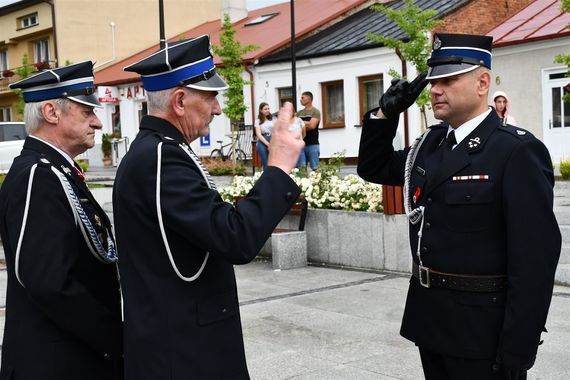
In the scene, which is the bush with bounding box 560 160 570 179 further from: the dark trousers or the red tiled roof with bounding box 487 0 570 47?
the dark trousers

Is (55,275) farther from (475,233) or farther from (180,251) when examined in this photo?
(475,233)

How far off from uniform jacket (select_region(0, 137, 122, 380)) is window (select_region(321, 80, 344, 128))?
74.1ft

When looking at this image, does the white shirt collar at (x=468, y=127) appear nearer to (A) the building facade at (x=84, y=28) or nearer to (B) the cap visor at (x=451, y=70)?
(B) the cap visor at (x=451, y=70)

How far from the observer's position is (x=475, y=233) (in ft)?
9.81

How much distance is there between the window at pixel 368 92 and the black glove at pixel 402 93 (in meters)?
21.1

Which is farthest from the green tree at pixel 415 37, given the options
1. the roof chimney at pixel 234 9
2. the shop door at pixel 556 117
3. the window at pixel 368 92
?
the roof chimney at pixel 234 9

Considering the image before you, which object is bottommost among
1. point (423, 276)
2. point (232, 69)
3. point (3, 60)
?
point (423, 276)

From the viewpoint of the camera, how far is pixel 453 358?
3057mm

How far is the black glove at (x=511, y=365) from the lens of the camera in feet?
9.20

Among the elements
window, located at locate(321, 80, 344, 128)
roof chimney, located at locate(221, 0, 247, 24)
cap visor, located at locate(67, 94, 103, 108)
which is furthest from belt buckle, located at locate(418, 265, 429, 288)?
roof chimney, located at locate(221, 0, 247, 24)

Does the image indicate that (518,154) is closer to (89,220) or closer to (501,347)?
(501,347)

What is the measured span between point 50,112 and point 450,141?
1.67 m

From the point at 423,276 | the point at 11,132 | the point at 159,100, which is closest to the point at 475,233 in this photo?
the point at 423,276

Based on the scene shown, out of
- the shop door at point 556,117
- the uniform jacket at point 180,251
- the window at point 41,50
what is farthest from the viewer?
the window at point 41,50
